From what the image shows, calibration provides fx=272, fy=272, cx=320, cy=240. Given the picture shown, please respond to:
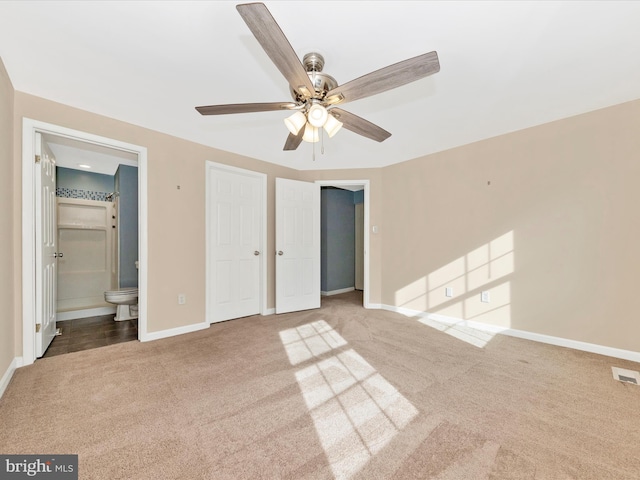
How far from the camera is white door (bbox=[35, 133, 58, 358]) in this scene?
246cm

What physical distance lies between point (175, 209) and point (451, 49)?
10.2 feet

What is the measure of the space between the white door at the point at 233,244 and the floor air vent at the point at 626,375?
3840 millimetres

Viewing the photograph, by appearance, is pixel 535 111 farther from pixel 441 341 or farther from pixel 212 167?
pixel 212 167

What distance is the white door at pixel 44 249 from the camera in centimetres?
246

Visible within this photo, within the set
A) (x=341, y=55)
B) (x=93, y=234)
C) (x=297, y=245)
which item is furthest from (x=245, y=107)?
(x=93, y=234)

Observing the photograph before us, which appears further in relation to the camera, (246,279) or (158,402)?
(246,279)

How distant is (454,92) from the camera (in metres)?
2.31

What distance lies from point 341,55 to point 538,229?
2.79m

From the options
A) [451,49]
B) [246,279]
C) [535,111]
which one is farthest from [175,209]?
[535,111]

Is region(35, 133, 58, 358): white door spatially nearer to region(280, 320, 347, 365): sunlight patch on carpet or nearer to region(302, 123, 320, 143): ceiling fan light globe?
region(280, 320, 347, 365): sunlight patch on carpet

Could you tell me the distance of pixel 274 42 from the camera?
4.28ft

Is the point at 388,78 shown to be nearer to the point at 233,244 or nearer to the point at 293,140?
the point at 293,140

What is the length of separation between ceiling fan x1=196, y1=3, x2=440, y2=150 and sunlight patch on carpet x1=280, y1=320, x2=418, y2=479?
1859mm

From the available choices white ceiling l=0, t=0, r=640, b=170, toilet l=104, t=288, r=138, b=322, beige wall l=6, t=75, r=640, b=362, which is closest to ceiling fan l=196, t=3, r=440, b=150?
white ceiling l=0, t=0, r=640, b=170
